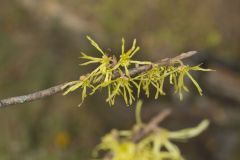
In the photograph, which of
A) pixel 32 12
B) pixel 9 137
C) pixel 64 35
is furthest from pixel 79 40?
pixel 9 137

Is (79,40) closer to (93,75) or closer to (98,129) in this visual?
(98,129)

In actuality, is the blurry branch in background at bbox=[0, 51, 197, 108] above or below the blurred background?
below

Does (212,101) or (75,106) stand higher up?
(75,106)

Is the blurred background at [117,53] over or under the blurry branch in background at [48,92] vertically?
over

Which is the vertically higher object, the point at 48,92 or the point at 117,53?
the point at 117,53

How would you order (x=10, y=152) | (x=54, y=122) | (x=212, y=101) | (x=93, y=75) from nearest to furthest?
1. (x=93, y=75)
2. (x=10, y=152)
3. (x=54, y=122)
4. (x=212, y=101)

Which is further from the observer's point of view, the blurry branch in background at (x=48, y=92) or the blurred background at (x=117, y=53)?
the blurred background at (x=117, y=53)

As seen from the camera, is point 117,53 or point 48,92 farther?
point 117,53

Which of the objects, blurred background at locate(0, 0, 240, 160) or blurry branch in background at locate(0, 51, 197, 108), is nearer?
blurry branch in background at locate(0, 51, 197, 108)
